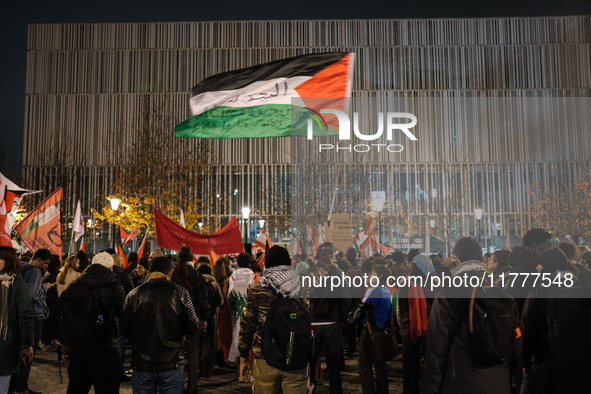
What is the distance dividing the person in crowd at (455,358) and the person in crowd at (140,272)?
632 centimetres

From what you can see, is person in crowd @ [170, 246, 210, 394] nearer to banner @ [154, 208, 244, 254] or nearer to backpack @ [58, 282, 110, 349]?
backpack @ [58, 282, 110, 349]

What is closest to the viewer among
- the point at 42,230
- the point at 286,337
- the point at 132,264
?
the point at 286,337

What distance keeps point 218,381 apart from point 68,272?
9.39ft

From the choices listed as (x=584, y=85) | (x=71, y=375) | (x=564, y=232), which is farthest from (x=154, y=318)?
(x=584, y=85)

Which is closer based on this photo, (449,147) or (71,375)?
(71,375)

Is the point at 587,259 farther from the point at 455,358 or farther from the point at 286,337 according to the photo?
the point at 286,337

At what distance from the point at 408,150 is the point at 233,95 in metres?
3.20

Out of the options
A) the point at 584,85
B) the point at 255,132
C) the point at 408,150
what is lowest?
the point at 408,150

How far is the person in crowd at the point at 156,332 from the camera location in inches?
175

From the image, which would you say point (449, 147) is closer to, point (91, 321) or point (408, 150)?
point (408, 150)

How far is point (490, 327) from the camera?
3.62 m

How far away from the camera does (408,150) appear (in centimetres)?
525

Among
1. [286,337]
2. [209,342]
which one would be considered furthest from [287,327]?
[209,342]

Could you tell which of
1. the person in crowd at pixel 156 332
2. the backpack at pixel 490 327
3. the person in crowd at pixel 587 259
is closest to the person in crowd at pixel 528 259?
the person in crowd at pixel 587 259
